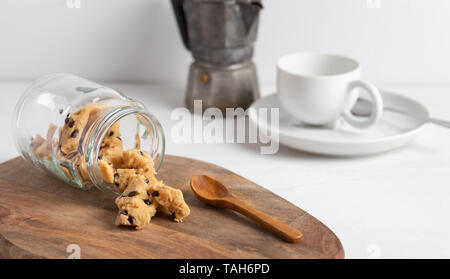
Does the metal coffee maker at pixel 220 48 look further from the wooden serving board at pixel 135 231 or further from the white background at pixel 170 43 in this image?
the wooden serving board at pixel 135 231

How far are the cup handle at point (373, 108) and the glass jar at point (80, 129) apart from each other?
428 millimetres

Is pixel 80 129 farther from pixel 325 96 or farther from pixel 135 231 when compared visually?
pixel 325 96

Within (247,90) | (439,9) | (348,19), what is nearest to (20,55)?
(247,90)

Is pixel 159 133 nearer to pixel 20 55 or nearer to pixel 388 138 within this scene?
pixel 388 138

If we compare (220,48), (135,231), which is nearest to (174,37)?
(220,48)

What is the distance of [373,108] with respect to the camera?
120 cm

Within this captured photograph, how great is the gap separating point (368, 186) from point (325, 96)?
9.1 inches

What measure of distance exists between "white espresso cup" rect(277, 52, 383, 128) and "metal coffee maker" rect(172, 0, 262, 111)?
0.12 metres

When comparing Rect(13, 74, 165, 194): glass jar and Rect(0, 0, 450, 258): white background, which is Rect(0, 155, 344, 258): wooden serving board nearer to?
Rect(13, 74, 165, 194): glass jar

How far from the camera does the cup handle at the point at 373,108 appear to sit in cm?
119

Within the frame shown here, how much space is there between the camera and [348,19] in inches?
58.3

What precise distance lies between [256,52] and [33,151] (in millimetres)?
708

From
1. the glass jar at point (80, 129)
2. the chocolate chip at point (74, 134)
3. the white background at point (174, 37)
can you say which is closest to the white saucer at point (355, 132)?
the white background at point (174, 37)
